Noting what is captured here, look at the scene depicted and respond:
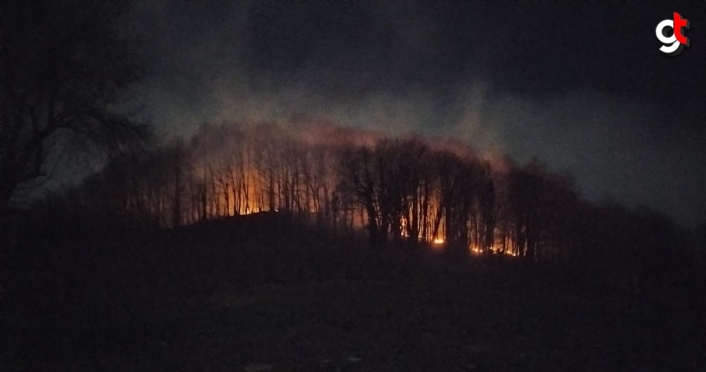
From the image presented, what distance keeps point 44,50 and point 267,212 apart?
28.7 metres

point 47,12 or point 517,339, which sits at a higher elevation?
point 47,12

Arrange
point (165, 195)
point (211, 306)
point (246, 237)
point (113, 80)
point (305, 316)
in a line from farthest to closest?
point (165, 195) < point (246, 237) < point (113, 80) < point (211, 306) < point (305, 316)

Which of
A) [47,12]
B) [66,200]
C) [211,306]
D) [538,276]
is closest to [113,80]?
[47,12]

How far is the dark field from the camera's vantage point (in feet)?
32.8

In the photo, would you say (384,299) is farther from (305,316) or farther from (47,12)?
(47,12)

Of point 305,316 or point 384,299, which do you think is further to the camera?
point 384,299

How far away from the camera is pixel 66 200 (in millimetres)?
20094

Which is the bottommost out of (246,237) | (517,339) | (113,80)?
(517,339)

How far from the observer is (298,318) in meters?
13.6

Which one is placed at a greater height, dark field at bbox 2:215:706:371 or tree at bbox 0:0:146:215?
tree at bbox 0:0:146:215

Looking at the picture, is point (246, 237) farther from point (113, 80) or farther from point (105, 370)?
point (105, 370)

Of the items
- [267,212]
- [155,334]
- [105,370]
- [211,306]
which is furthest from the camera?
[267,212]

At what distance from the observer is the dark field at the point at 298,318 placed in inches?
394

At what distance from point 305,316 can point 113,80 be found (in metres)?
10.3
